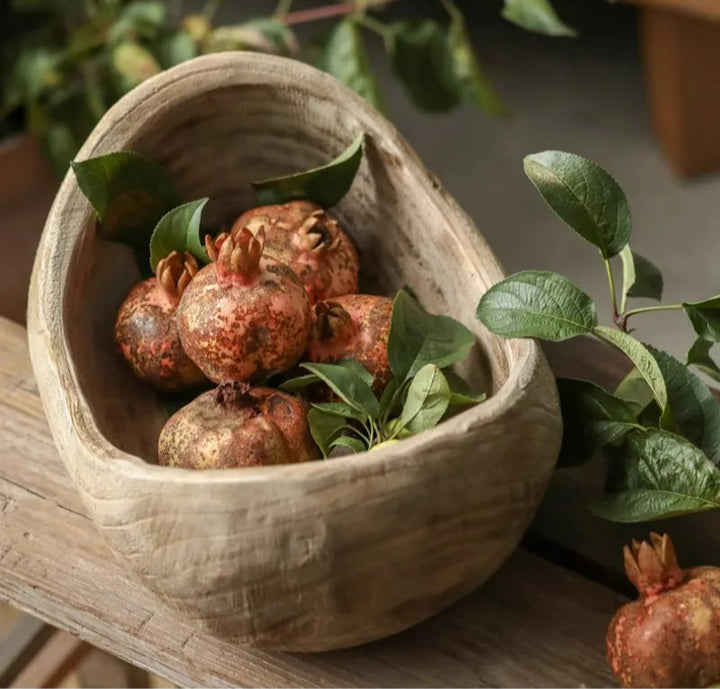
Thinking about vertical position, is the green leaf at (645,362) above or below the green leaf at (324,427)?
below

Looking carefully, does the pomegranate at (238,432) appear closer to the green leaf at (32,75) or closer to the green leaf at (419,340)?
the green leaf at (419,340)

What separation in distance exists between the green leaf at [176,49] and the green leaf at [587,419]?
79 centimetres

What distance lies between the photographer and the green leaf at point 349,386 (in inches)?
22.1

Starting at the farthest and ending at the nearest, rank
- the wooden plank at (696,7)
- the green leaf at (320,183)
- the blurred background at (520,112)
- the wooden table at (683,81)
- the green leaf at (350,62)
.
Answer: the wooden table at (683,81), the wooden plank at (696,7), the blurred background at (520,112), the green leaf at (350,62), the green leaf at (320,183)

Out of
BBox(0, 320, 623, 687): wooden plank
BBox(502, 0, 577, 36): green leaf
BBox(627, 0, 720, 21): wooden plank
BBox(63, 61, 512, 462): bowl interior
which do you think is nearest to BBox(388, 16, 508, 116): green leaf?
BBox(502, 0, 577, 36): green leaf

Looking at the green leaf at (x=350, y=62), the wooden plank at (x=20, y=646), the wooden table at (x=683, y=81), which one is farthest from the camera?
the wooden table at (x=683, y=81)

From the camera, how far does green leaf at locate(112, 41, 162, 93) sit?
123cm

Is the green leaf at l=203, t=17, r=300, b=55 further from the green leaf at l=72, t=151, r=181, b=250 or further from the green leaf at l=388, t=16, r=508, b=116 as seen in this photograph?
the green leaf at l=72, t=151, r=181, b=250

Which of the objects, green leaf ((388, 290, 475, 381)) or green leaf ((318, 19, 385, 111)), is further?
green leaf ((318, 19, 385, 111))

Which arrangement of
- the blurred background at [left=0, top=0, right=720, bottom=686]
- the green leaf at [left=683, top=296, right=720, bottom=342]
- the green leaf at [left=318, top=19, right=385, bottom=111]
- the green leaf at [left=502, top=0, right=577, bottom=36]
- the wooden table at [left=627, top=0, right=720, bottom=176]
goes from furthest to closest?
1. the wooden table at [left=627, top=0, right=720, bottom=176]
2. the blurred background at [left=0, top=0, right=720, bottom=686]
3. the green leaf at [left=318, top=19, right=385, bottom=111]
4. the green leaf at [left=502, top=0, right=577, bottom=36]
5. the green leaf at [left=683, top=296, right=720, bottom=342]

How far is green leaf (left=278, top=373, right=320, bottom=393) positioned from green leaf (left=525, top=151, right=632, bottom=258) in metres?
0.16

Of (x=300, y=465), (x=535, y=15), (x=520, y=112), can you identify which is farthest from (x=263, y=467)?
(x=520, y=112)

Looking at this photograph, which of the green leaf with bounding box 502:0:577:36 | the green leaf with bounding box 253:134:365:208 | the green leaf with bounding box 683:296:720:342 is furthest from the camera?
the green leaf with bounding box 502:0:577:36

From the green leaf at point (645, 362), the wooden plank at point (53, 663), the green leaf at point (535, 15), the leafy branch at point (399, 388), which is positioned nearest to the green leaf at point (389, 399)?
the leafy branch at point (399, 388)
